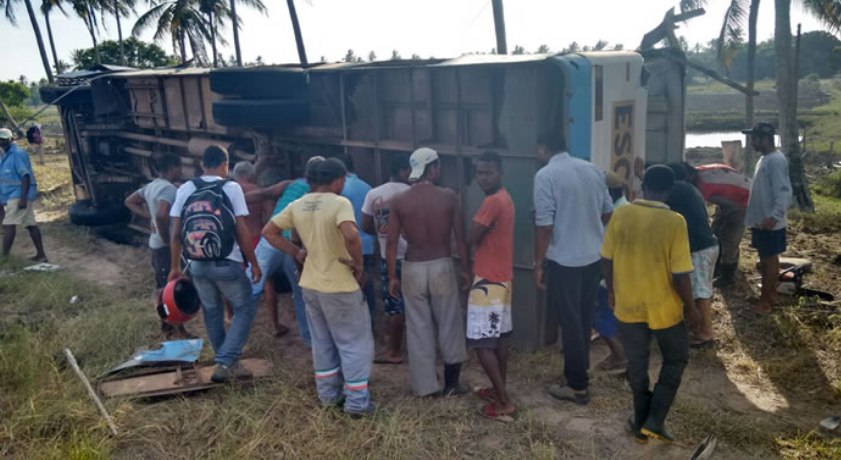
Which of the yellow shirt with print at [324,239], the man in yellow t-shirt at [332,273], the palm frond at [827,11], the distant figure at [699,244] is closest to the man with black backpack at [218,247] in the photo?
the man in yellow t-shirt at [332,273]

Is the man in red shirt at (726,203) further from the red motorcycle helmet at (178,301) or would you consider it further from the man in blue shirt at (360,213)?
the red motorcycle helmet at (178,301)

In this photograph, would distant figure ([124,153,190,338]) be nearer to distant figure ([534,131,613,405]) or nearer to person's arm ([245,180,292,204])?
person's arm ([245,180,292,204])

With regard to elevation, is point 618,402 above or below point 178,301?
below

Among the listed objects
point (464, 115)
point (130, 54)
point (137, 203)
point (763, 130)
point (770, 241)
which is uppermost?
point (130, 54)

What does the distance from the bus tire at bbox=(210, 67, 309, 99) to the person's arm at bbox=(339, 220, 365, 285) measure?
349cm

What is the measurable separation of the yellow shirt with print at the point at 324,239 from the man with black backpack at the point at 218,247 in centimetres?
65

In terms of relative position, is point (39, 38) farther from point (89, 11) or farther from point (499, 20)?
point (499, 20)

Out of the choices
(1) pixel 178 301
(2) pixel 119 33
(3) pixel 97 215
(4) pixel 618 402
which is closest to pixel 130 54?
(2) pixel 119 33

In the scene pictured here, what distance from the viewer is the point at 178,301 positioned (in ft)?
17.6

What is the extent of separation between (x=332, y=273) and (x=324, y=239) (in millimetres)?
232

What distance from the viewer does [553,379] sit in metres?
5.27

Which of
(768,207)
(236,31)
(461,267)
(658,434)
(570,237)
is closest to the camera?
(658,434)

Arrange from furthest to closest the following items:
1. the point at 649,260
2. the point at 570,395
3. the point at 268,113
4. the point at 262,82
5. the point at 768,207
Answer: the point at 262,82, the point at 268,113, the point at 768,207, the point at 570,395, the point at 649,260

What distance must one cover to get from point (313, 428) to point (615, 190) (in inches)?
117
